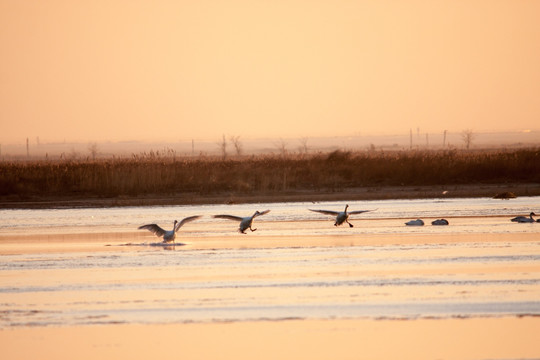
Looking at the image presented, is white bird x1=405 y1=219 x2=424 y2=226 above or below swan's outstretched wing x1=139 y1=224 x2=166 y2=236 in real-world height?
below

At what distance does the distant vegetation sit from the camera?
40.2 m

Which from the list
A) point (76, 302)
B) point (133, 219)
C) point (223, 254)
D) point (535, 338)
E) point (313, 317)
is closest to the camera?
point (535, 338)

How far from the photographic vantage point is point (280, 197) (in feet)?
125

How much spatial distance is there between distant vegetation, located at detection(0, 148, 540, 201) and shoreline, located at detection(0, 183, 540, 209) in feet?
1.95

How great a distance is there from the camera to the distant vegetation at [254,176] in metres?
40.2

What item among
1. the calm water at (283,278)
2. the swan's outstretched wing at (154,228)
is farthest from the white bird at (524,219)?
the swan's outstretched wing at (154,228)

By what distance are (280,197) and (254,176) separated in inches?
167

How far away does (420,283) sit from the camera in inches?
642

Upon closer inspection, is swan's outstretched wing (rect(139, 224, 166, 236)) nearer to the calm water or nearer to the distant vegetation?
the calm water

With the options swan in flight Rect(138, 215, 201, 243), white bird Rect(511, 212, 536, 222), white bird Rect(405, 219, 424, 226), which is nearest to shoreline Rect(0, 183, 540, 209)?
white bird Rect(511, 212, 536, 222)

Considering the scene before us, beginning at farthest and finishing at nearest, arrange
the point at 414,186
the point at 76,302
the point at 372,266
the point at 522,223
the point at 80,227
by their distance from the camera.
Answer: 1. the point at 414,186
2. the point at 80,227
3. the point at 522,223
4. the point at 372,266
5. the point at 76,302

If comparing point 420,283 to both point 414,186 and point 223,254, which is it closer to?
point 223,254

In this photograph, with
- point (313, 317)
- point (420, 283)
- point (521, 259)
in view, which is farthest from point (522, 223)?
point (313, 317)

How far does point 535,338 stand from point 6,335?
21.0ft
